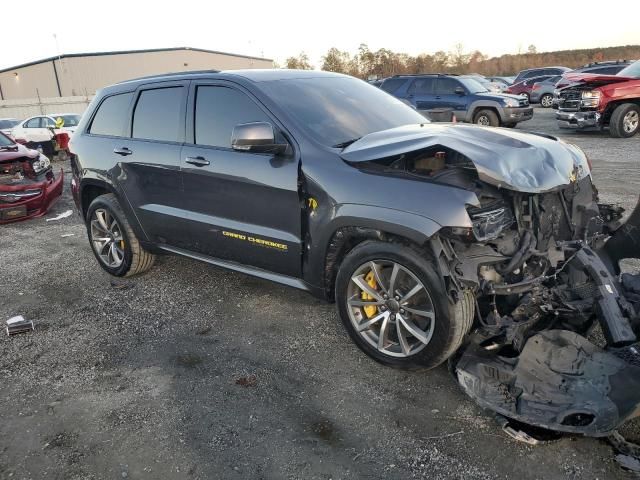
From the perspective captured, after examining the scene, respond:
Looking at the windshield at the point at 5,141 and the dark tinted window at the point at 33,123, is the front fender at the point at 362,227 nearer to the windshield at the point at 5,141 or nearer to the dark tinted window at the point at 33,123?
the windshield at the point at 5,141

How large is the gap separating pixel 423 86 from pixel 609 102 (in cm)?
491

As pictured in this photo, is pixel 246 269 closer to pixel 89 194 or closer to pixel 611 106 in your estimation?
pixel 89 194

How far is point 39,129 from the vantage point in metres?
16.7

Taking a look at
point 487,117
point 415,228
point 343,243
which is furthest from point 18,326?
point 487,117

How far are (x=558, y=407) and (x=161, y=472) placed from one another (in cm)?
203

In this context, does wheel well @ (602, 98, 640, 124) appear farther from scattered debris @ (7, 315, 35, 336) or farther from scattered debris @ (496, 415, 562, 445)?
scattered debris @ (7, 315, 35, 336)

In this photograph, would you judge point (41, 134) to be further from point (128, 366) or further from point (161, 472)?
point (161, 472)

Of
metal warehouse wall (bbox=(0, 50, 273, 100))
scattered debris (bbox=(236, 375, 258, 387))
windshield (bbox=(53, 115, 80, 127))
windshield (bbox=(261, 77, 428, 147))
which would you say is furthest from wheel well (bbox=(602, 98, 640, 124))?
metal warehouse wall (bbox=(0, 50, 273, 100))

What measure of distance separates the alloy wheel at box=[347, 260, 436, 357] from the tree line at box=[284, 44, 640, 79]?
132 ft

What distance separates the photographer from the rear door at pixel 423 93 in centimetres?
1503

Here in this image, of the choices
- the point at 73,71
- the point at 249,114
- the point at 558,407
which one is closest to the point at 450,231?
the point at 558,407

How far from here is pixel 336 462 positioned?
2588 mm

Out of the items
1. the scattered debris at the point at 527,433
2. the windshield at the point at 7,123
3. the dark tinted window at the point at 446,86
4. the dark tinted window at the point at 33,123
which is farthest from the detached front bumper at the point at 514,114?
the windshield at the point at 7,123

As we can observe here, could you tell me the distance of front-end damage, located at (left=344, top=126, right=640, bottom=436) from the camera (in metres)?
2.61
